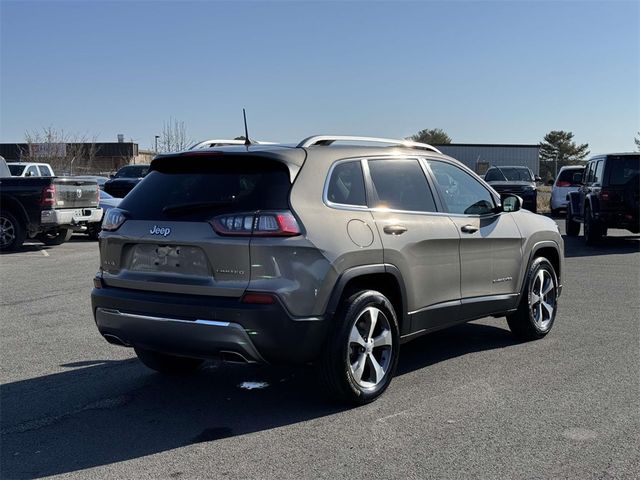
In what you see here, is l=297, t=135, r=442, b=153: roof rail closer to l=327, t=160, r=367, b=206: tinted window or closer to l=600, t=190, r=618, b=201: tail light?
l=327, t=160, r=367, b=206: tinted window

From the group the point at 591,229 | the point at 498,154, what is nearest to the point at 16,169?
the point at 591,229

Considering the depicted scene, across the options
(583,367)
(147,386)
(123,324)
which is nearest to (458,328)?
(583,367)

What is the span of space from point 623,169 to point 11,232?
13.0 metres

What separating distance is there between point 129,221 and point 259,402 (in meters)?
1.61

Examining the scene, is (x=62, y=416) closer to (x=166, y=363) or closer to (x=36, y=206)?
(x=166, y=363)

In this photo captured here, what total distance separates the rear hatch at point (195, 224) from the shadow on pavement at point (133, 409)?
2.97ft

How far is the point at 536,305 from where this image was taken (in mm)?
7020

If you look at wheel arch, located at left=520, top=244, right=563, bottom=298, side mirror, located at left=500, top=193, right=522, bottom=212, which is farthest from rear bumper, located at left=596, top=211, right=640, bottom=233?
side mirror, located at left=500, top=193, right=522, bottom=212

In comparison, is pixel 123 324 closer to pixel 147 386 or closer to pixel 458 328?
pixel 147 386

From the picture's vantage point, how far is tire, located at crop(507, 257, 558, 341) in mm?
6832

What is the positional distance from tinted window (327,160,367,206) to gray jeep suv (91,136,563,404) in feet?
0.03

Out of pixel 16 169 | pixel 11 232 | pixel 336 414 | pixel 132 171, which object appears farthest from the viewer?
pixel 132 171

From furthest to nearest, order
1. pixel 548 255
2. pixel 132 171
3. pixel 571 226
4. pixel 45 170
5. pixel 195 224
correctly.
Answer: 1. pixel 132 171
2. pixel 45 170
3. pixel 571 226
4. pixel 548 255
5. pixel 195 224

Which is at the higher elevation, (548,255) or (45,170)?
(45,170)
